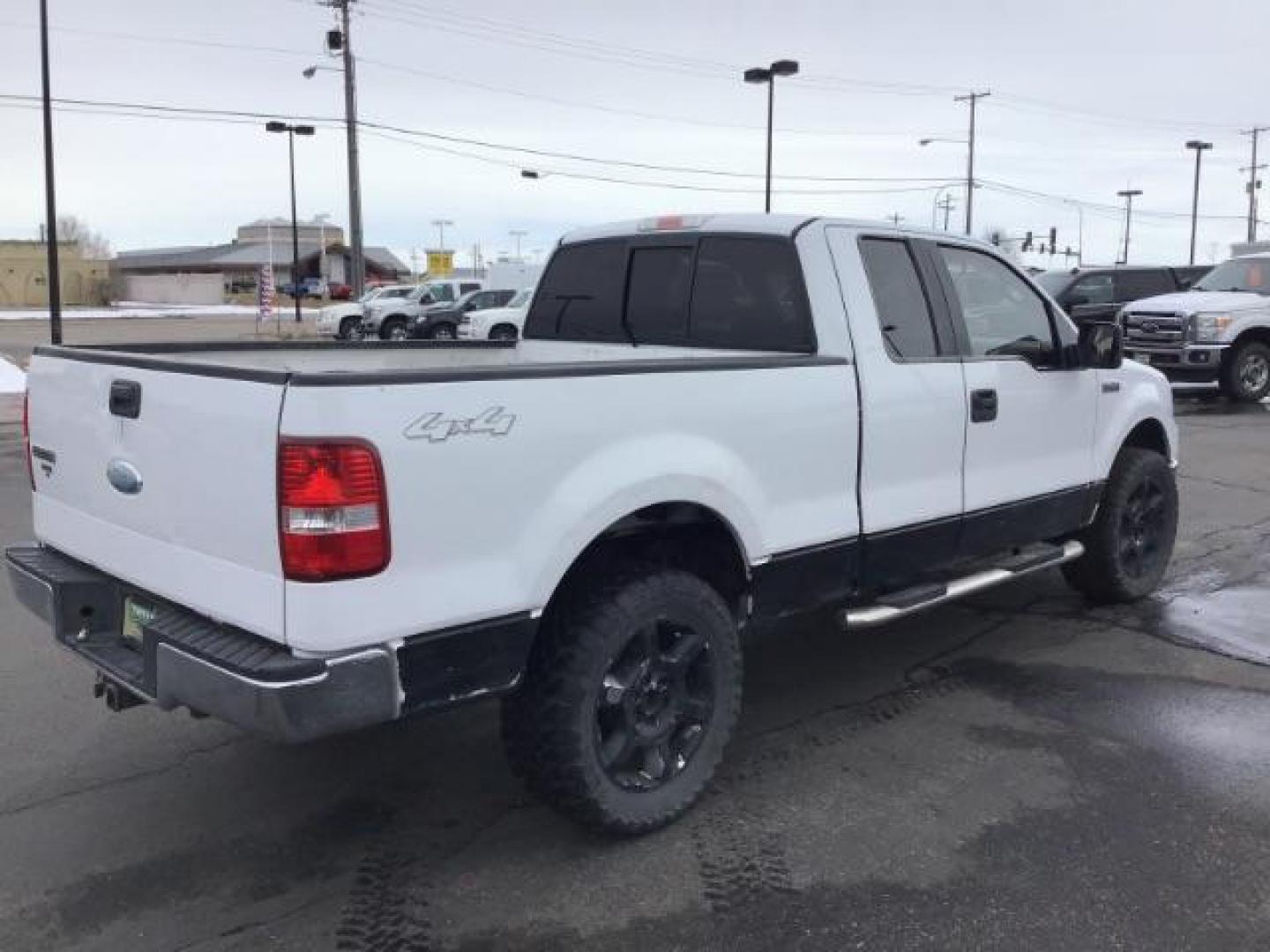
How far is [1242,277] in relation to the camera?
16.9 metres

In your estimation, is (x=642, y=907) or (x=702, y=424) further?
(x=702, y=424)

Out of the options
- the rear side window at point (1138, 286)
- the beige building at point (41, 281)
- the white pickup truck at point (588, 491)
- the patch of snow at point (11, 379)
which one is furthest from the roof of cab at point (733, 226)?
the beige building at point (41, 281)

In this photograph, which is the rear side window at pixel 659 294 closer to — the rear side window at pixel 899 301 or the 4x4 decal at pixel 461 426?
the rear side window at pixel 899 301

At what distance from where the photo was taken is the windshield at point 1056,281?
20.5m

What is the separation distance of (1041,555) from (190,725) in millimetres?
3758

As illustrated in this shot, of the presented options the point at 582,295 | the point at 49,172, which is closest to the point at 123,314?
the point at 49,172

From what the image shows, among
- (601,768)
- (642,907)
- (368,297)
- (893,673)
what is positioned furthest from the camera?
(368,297)

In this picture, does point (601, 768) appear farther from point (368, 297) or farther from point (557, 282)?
point (368, 297)

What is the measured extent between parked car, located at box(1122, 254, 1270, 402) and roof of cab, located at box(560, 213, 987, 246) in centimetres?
1243

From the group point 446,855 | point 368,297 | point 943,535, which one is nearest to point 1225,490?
point 943,535

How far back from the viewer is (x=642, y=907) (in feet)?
10.6

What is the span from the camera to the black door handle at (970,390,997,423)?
469 cm

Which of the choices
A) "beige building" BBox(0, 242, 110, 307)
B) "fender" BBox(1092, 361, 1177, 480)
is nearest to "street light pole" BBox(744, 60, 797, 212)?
"fender" BBox(1092, 361, 1177, 480)

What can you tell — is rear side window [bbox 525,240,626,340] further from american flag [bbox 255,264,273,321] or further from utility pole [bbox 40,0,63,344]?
american flag [bbox 255,264,273,321]
